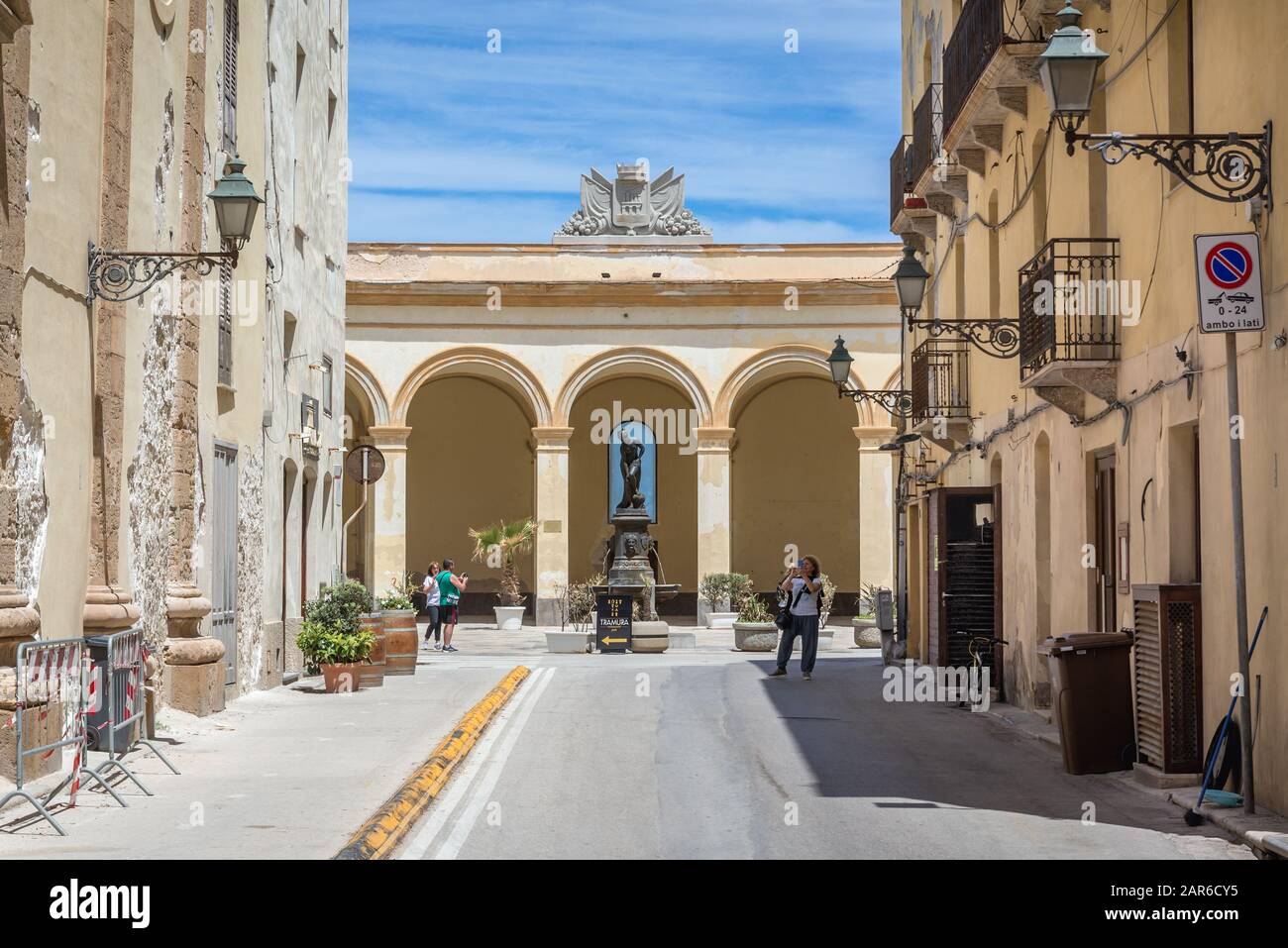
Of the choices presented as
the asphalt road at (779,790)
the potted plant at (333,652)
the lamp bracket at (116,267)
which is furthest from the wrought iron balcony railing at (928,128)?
the lamp bracket at (116,267)

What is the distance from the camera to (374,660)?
20141mm

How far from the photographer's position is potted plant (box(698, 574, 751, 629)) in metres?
37.6

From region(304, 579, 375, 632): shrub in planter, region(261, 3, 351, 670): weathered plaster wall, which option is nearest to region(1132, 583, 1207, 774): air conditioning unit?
region(304, 579, 375, 632): shrub in planter

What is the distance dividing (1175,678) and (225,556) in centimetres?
994

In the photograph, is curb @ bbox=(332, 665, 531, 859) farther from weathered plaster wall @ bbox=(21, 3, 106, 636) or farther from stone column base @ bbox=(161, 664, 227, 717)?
weathered plaster wall @ bbox=(21, 3, 106, 636)

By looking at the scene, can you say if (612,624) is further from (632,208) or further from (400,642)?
(632,208)

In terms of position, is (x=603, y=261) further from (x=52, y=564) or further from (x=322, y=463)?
(x=52, y=564)

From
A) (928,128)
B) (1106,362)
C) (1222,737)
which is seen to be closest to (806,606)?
(928,128)

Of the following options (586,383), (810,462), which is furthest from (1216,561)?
(810,462)

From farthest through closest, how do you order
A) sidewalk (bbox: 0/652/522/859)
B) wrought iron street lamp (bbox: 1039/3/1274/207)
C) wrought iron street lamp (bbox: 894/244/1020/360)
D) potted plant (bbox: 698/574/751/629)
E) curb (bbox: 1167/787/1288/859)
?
potted plant (bbox: 698/574/751/629) < wrought iron street lamp (bbox: 894/244/1020/360) < wrought iron street lamp (bbox: 1039/3/1274/207) < sidewalk (bbox: 0/652/522/859) < curb (bbox: 1167/787/1288/859)

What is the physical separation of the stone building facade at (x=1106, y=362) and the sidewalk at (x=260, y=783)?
216 inches

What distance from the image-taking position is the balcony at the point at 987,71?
15992 mm

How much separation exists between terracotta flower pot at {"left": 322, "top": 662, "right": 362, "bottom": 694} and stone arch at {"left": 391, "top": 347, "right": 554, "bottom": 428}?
63.0 feet

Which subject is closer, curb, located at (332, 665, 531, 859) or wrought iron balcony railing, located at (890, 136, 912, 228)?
curb, located at (332, 665, 531, 859)
